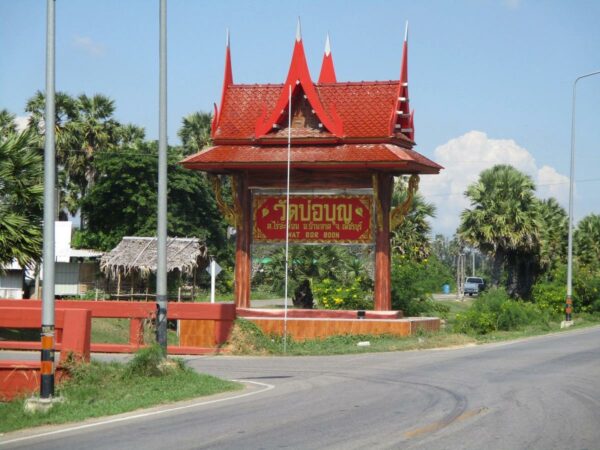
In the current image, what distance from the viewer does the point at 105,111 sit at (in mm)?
68938

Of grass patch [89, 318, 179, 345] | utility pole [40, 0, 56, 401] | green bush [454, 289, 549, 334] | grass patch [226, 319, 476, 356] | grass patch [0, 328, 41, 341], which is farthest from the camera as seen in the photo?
grass patch [89, 318, 179, 345]

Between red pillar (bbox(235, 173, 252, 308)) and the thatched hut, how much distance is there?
1646 cm

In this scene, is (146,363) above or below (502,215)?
below

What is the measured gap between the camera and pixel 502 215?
52.3 metres

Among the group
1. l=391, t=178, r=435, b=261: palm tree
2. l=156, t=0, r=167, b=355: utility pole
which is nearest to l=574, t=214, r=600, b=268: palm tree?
l=391, t=178, r=435, b=261: palm tree

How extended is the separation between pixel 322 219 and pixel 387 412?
16.2 meters

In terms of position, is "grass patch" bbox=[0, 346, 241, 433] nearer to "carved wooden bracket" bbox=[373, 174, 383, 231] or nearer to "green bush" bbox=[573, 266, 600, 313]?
"carved wooden bracket" bbox=[373, 174, 383, 231]

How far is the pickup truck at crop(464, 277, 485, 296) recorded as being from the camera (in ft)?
277

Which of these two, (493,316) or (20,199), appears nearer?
(20,199)

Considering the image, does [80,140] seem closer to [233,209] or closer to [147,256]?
[147,256]

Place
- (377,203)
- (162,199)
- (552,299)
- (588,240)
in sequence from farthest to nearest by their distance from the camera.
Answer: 1. (588,240)
2. (552,299)
3. (377,203)
4. (162,199)

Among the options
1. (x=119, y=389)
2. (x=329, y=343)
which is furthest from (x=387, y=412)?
(x=329, y=343)

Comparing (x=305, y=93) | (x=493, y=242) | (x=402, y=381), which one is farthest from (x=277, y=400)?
(x=493, y=242)

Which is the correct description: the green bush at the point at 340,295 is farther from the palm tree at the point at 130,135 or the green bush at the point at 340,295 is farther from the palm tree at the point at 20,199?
the palm tree at the point at 130,135
